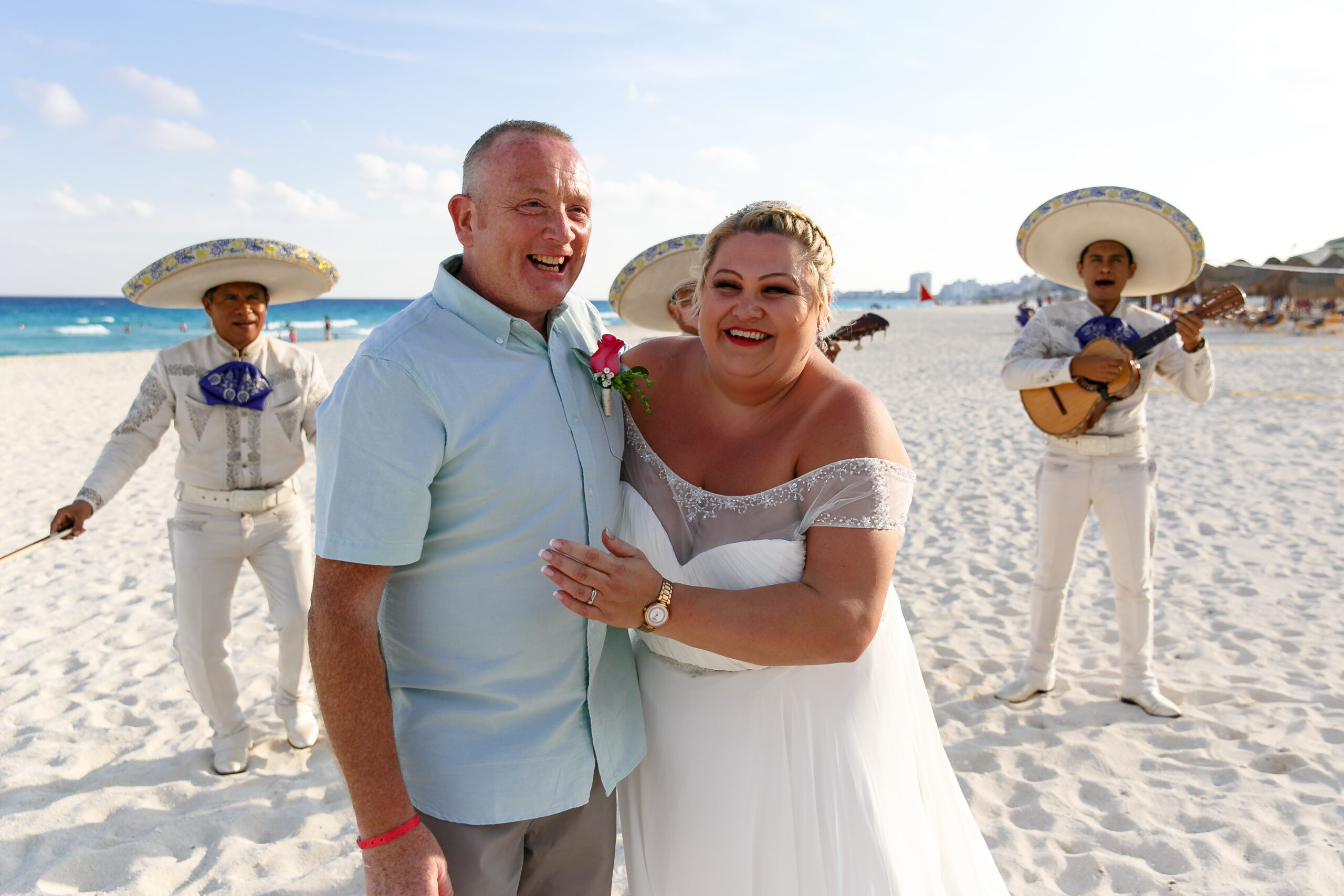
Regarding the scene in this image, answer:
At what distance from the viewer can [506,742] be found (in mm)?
1736

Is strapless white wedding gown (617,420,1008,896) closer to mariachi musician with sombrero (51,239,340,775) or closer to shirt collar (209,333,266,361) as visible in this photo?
mariachi musician with sombrero (51,239,340,775)

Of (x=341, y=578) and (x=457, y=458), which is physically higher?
(x=457, y=458)

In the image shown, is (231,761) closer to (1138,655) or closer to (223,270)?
(223,270)

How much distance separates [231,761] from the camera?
12.6 ft

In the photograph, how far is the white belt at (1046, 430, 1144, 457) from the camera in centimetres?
426

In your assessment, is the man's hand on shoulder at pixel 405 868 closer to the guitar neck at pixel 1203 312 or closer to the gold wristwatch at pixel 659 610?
the gold wristwatch at pixel 659 610

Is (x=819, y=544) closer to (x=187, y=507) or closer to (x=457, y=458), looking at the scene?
(x=457, y=458)

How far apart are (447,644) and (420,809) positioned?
37 centimetres

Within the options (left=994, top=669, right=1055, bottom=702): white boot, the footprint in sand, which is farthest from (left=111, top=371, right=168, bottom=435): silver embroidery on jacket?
the footprint in sand

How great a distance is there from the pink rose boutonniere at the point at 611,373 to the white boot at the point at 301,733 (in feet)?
9.91

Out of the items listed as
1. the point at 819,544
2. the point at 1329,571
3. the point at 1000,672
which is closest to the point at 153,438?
the point at 819,544

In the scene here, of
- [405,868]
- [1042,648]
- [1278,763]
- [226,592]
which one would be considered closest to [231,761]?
[226,592]

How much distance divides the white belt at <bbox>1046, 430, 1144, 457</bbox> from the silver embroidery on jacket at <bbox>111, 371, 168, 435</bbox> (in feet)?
15.2

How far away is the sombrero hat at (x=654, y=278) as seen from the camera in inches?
120
